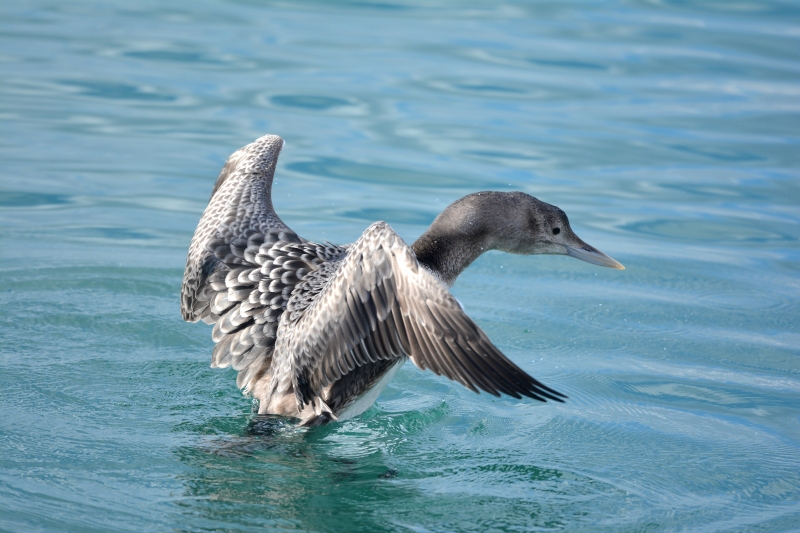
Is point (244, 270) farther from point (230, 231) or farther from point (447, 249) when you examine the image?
point (447, 249)

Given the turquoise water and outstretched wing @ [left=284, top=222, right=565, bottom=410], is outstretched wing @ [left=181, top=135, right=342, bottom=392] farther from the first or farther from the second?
outstretched wing @ [left=284, top=222, right=565, bottom=410]

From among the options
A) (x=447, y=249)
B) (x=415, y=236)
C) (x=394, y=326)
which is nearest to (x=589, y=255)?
(x=447, y=249)

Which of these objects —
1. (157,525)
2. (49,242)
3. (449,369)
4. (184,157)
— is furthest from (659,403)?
(184,157)

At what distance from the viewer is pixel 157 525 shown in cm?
414

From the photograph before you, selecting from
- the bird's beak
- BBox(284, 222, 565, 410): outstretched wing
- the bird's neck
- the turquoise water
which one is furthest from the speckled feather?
the bird's beak

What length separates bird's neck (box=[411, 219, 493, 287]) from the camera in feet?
16.8

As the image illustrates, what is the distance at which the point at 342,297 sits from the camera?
4484mm

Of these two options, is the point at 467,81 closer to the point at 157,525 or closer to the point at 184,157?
the point at 184,157

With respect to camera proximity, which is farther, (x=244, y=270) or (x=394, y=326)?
(x=244, y=270)

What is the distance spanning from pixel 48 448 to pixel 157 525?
0.86 m

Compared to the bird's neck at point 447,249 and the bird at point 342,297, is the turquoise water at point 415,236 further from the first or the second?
the bird's neck at point 447,249

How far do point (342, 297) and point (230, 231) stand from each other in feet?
5.25

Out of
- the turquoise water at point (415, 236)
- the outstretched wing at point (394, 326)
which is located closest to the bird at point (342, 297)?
the outstretched wing at point (394, 326)

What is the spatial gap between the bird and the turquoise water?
0.31m
